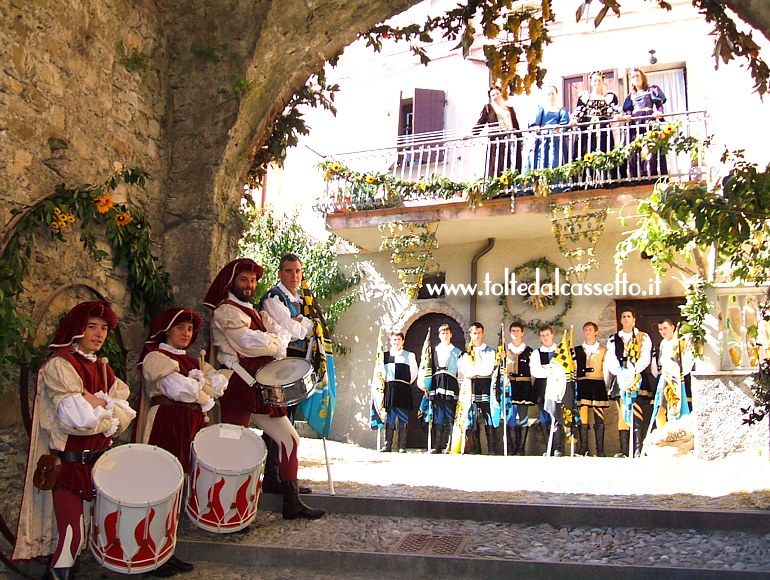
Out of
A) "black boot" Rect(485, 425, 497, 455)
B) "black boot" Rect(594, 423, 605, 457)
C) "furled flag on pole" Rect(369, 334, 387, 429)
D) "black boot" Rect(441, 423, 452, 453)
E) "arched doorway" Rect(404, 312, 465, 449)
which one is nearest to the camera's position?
"black boot" Rect(594, 423, 605, 457)

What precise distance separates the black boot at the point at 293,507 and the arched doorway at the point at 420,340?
7.74 metres

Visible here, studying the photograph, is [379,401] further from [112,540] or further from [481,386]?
[112,540]

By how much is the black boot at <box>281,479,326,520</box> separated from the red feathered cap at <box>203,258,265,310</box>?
1.28 m

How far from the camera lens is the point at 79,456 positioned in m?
4.02

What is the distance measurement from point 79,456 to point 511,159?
31.5 feet

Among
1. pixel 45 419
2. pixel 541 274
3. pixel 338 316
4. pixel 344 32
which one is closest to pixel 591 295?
pixel 541 274

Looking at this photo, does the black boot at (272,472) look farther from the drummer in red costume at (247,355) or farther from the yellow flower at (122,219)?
the yellow flower at (122,219)

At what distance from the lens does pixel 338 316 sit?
555 inches

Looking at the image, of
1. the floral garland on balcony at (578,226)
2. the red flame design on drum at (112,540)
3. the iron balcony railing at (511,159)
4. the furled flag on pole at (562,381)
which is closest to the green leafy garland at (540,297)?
the floral garland on balcony at (578,226)

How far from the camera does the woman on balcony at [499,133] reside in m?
12.5

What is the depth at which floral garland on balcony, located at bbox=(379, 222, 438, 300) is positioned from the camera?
41.9 feet

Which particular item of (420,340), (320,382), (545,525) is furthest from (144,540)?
(420,340)

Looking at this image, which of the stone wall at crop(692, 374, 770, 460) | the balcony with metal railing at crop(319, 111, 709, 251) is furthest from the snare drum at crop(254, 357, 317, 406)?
the balcony with metal railing at crop(319, 111, 709, 251)

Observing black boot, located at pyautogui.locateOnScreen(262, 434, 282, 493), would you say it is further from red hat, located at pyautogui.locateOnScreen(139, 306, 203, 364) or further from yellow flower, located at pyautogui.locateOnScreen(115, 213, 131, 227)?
yellow flower, located at pyautogui.locateOnScreen(115, 213, 131, 227)
